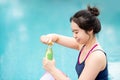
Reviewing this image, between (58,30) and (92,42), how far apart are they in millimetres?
1307

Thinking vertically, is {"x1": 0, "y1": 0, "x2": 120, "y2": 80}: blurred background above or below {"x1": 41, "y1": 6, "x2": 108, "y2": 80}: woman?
below

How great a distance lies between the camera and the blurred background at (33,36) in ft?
8.70

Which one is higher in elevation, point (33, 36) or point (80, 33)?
point (80, 33)

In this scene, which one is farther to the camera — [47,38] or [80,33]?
[47,38]

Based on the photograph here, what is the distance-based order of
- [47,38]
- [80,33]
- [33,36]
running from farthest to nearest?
[33,36]
[47,38]
[80,33]

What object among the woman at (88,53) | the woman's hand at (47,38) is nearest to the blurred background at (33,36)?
the woman's hand at (47,38)

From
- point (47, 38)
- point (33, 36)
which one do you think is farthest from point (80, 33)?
point (33, 36)

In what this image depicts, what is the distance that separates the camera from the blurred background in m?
2.65

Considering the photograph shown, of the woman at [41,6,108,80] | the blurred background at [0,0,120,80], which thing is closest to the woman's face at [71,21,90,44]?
the woman at [41,6,108,80]

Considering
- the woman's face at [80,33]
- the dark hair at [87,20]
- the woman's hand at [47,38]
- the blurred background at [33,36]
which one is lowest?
the blurred background at [33,36]

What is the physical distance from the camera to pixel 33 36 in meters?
2.67

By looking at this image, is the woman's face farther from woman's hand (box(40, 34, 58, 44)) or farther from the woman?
woman's hand (box(40, 34, 58, 44))

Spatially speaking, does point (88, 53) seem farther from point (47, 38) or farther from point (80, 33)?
point (47, 38)

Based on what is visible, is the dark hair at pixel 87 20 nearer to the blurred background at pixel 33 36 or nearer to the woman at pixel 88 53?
the woman at pixel 88 53
